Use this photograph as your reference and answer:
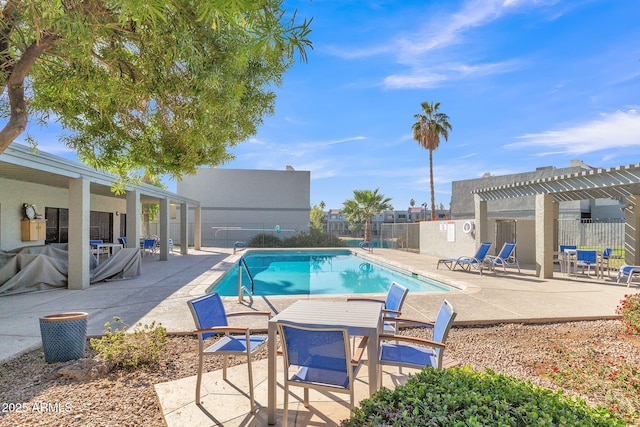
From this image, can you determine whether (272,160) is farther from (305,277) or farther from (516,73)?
(516,73)

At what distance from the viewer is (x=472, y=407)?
147 centimetres

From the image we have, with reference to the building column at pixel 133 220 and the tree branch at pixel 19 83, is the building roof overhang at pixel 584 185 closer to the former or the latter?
the tree branch at pixel 19 83

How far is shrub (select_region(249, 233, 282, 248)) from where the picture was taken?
22.3 meters

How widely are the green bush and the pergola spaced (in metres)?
8.55

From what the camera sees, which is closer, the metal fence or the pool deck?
the pool deck

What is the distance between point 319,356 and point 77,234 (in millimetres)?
7929

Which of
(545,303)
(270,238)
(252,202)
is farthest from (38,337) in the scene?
(252,202)

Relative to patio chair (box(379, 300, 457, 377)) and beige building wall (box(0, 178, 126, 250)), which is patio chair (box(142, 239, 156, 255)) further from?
patio chair (box(379, 300, 457, 377))

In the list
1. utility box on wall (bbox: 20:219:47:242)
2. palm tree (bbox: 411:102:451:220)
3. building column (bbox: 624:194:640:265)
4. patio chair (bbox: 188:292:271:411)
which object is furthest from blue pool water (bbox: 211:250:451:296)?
palm tree (bbox: 411:102:451:220)

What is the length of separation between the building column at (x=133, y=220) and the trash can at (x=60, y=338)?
8260mm

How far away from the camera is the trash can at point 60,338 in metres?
3.78

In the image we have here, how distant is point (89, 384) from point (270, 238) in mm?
19485

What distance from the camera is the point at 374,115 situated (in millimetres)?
14547

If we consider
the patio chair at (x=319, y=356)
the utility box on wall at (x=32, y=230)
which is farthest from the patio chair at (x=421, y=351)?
the utility box on wall at (x=32, y=230)
